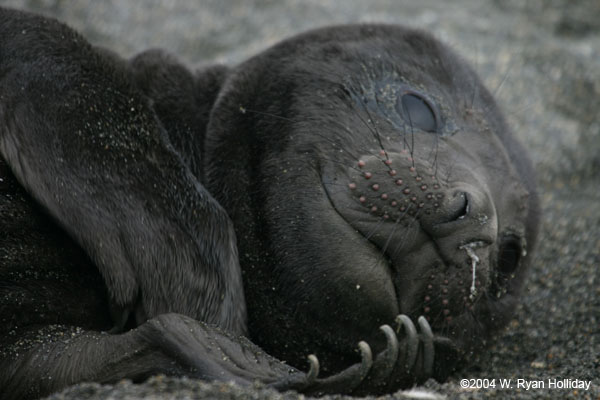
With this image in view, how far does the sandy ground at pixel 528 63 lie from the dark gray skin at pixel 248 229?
522 millimetres

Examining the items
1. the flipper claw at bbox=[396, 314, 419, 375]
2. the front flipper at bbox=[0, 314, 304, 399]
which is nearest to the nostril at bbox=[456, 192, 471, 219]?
the flipper claw at bbox=[396, 314, 419, 375]

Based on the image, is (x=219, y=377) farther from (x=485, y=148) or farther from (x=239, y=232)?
(x=485, y=148)

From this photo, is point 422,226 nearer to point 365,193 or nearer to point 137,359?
point 365,193

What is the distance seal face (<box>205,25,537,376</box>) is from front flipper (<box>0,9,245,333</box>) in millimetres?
142

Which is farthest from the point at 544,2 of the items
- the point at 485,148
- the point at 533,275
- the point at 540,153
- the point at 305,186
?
the point at 305,186

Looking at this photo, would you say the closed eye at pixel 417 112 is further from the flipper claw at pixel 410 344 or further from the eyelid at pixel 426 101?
the flipper claw at pixel 410 344

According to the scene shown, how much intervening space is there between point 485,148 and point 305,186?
783 mm

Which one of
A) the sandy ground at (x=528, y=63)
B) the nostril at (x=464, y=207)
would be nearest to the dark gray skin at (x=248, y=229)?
the nostril at (x=464, y=207)

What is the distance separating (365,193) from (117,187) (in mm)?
838

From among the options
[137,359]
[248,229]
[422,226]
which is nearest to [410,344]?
[422,226]

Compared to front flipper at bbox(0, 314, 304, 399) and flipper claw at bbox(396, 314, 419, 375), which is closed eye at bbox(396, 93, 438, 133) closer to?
flipper claw at bbox(396, 314, 419, 375)

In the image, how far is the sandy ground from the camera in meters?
3.48

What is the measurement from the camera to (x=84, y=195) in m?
2.58

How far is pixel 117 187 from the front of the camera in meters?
2.64
